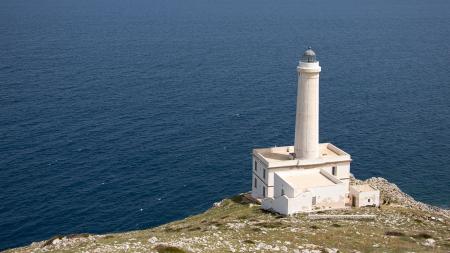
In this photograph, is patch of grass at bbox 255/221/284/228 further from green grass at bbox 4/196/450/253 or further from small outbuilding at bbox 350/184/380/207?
small outbuilding at bbox 350/184/380/207

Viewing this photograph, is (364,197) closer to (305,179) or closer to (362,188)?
(362,188)

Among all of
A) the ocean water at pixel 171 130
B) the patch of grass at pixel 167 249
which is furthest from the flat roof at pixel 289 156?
the patch of grass at pixel 167 249

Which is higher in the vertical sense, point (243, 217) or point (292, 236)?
point (292, 236)

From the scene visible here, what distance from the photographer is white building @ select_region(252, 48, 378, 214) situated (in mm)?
60081

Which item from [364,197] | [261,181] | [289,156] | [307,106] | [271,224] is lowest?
[364,197]

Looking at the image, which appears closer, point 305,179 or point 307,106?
point 305,179

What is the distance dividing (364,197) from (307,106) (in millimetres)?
12609

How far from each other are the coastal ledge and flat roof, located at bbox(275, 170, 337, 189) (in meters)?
4.07

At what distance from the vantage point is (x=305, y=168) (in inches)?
2601

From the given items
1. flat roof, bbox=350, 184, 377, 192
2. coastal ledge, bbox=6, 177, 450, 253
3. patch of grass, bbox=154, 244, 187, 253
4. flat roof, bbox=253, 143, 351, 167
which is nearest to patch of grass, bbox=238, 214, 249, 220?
coastal ledge, bbox=6, 177, 450, 253

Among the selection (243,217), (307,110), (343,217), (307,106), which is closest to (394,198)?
(307,110)

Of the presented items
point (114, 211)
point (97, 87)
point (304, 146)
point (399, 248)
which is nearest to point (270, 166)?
point (304, 146)

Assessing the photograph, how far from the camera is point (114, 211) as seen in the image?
80.2 metres

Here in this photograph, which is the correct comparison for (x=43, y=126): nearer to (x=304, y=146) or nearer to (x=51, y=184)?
(x=51, y=184)
